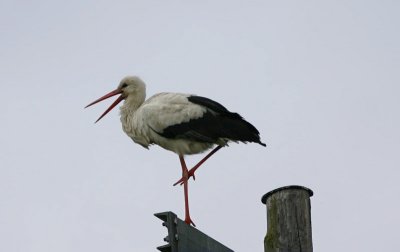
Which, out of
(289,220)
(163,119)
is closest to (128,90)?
(163,119)

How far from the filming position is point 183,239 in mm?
4348

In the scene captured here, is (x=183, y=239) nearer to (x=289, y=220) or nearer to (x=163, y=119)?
(x=289, y=220)

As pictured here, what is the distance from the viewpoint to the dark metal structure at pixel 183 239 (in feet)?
13.9

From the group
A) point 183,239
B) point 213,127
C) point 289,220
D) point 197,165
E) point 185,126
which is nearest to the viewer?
point 183,239

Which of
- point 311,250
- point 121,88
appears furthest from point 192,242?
point 121,88

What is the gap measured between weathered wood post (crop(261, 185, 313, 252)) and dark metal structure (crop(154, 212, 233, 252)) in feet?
0.98

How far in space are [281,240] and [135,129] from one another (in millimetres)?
4475

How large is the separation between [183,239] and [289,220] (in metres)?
0.61

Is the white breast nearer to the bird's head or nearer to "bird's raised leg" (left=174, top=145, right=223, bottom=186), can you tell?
"bird's raised leg" (left=174, top=145, right=223, bottom=186)

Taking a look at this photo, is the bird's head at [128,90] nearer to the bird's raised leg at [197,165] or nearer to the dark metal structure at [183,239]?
the bird's raised leg at [197,165]

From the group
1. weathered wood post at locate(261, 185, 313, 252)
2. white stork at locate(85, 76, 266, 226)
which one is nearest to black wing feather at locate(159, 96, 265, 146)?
white stork at locate(85, 76, 266, 226)

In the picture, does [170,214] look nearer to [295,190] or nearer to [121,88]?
[295,190]

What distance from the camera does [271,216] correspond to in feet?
15.2

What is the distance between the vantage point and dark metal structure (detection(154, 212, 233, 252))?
13.9ft
